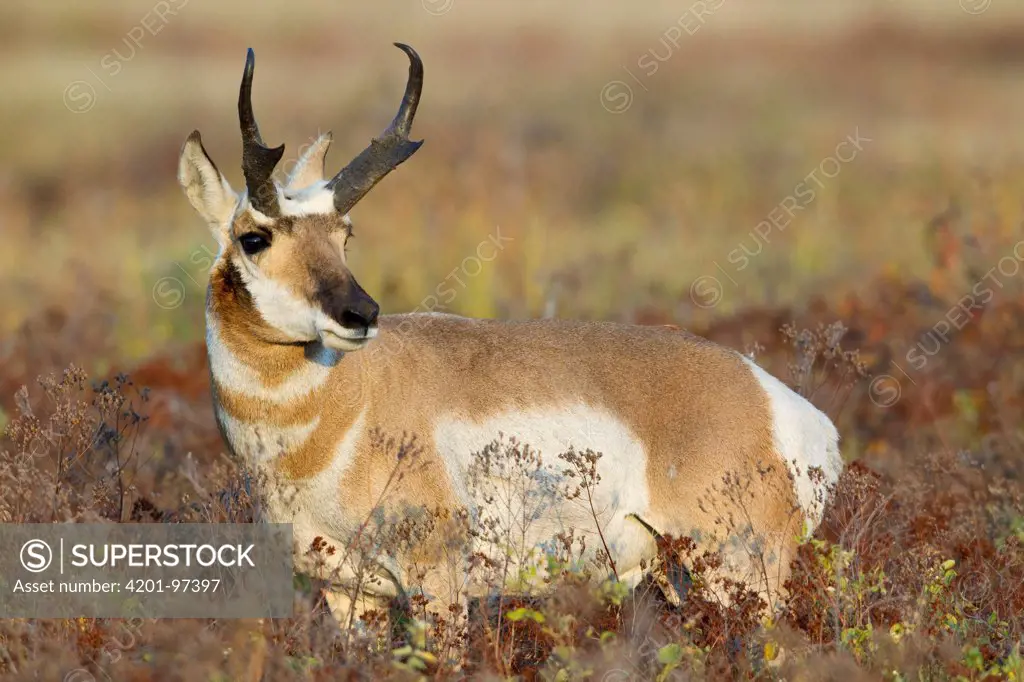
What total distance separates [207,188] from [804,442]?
3.69 metres

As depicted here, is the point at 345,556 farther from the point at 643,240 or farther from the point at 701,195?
the point at 701,195

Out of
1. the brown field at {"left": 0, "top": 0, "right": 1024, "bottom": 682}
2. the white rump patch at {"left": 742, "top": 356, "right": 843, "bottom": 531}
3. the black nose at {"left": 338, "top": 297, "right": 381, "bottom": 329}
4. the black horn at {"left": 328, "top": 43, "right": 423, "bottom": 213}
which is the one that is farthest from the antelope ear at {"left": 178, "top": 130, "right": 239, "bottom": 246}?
the white rump patch at {"left": 742, "top": 356, "right": 843, "bottom": 531}

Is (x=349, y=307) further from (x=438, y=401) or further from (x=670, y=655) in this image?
(x=670, y=655)

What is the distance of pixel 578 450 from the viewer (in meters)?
7.34

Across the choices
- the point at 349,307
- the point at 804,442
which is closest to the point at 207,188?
the point at 349,307

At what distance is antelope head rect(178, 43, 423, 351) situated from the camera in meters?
6.70

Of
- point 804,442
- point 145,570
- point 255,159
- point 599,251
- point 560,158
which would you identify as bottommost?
Result: point 560,158

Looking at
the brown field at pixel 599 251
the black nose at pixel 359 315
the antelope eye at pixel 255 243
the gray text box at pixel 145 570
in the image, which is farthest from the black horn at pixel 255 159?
the gray text box at pixel 145 570

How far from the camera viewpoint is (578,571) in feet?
23.5

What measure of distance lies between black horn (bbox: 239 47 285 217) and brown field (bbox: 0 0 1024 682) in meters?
1.47

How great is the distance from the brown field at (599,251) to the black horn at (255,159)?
1.47 m

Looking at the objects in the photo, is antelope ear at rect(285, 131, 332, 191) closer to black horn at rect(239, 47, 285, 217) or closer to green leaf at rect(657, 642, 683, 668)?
black horn at rect(239, 47, 285, 217)

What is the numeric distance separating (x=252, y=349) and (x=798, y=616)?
3.25 meters

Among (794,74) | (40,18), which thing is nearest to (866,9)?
(794,74)
